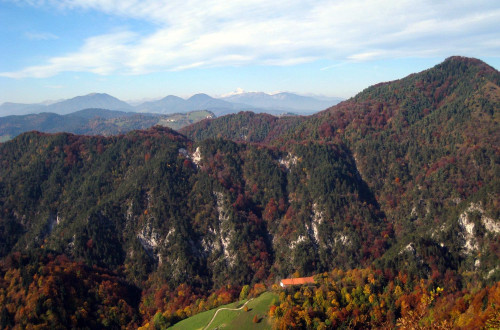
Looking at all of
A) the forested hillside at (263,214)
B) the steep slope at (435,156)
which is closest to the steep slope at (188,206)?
the forested hillside at (263,214)

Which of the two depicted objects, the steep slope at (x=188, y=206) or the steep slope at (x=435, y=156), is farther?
the steep slope at (x=188, y=206)

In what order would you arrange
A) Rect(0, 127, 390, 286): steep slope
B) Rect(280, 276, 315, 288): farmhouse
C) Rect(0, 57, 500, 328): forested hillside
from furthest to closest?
1. Rect(0, 127, 390, 286): steep slope
2. Rect(280, 276, 315, 288): farmhouse
3. Rect(0, 57, 500, 328): forested hillside

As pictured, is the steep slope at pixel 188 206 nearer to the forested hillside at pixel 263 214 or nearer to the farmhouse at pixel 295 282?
the forested hillside at pixel 263 214

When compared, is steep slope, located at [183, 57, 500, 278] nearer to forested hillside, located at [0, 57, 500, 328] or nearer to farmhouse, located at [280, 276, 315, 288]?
forested hillside, located at [0, 57, 500, 328]

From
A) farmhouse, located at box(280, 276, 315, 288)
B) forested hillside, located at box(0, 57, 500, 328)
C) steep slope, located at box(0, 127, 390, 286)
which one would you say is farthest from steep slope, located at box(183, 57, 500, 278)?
farmhouse, located at box(280, 276, 315, 288)

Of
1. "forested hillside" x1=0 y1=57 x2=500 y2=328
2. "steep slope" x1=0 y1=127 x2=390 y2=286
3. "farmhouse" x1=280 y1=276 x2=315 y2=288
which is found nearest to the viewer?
"forested hillside" x1=0 y1=57 x2=500 y2=328

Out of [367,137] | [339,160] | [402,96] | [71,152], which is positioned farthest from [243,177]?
[402,96]

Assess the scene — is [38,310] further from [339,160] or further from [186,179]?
[339,160]

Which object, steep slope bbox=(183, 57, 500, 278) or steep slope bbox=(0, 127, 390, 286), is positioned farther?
steep slope bbox=(0, 127, 390, 286)

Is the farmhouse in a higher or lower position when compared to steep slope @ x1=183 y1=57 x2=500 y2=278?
lower
